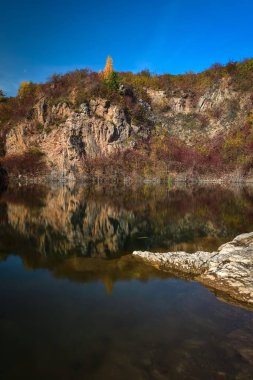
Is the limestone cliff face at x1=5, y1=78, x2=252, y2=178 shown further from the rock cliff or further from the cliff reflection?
the cliff reflection

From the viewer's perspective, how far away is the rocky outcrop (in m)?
10.9

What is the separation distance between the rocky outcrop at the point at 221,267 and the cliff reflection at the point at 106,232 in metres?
1.15

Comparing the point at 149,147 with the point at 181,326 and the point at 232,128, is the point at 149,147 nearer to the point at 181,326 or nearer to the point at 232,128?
the point at 232,128

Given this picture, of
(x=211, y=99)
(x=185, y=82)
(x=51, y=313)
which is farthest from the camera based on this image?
(x=185, y=82)

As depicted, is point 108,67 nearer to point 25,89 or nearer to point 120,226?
point 25,89

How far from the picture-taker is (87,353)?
23.6ft

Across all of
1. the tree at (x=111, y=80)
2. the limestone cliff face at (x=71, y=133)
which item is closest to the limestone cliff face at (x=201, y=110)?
the tree at (x=111, y=80)

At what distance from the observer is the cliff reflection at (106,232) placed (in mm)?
14360

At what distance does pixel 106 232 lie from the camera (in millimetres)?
21984

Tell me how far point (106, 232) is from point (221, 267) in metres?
10.7

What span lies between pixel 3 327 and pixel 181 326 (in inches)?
178

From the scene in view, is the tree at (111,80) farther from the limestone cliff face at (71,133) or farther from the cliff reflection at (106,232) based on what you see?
the cliff reflection at (106,232)

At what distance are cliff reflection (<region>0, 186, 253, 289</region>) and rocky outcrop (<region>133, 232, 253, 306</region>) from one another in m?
1.15

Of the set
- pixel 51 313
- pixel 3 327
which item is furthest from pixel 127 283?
pixel 3 327
